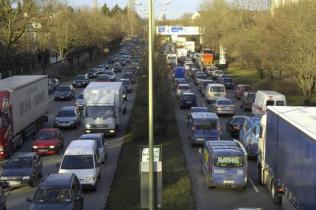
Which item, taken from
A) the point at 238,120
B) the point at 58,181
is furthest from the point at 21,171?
the point at 238,120

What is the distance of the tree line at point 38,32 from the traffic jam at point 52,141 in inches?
511

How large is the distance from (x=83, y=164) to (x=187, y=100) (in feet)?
→ 94.0

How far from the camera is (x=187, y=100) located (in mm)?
52500

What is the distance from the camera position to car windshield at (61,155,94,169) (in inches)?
962

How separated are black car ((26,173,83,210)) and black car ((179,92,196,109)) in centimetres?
3295

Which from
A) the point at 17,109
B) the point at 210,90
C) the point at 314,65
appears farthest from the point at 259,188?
the point at 210,90

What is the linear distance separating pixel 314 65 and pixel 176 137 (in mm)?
17471

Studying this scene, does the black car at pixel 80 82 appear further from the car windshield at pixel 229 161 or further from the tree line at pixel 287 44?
the car windshield at pixel 229 161

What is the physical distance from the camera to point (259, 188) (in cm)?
2483

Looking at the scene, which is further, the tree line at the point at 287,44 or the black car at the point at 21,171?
the tree line at the point at 287,44

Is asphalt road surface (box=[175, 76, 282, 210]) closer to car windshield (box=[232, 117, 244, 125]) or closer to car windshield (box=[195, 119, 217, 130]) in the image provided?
car windshield (box=[195, 119, 217, 130])

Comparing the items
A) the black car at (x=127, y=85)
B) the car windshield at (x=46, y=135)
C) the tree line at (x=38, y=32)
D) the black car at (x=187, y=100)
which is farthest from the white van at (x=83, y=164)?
the black car at (x=127, y=85)

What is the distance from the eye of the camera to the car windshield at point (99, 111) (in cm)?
3788

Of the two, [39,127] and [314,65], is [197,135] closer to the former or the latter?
[39,127]
